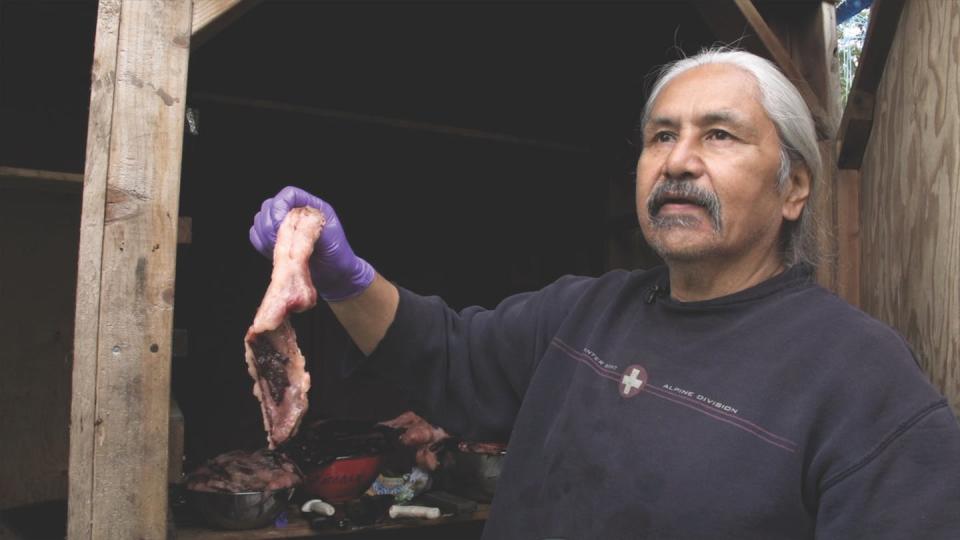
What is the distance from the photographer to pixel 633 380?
1958mm

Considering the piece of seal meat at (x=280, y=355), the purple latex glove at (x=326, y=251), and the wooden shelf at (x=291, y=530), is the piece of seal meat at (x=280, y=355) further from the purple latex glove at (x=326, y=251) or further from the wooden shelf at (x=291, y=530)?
the wooden shelf at (x=291, y=530)

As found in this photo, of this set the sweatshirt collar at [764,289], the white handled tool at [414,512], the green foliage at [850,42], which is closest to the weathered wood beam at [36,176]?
the white handled tool at [414,512]

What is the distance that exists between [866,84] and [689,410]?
1.86 metres

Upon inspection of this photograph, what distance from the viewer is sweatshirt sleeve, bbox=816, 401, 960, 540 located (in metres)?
1.48

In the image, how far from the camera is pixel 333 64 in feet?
17.3

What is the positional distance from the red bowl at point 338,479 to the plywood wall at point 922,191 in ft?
9.85

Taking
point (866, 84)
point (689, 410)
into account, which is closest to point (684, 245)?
point (689, 410)

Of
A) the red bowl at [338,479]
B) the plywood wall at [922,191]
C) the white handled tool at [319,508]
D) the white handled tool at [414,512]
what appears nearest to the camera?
the plywood wall at [922,191]

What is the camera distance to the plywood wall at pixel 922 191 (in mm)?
2162

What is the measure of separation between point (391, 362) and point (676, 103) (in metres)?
1.15

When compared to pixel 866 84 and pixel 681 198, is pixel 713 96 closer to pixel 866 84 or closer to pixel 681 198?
pixel 681 198

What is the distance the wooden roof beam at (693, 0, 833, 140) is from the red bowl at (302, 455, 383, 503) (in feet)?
10.4

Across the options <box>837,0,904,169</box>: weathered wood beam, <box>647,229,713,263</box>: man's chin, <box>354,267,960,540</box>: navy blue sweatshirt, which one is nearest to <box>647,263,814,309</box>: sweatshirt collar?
<box>354,267,960,540</box>: navy blue sweatshirt

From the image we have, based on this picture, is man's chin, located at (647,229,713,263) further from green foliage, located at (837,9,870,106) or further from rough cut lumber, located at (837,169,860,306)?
green foliage, located at (837,9,870,106)
